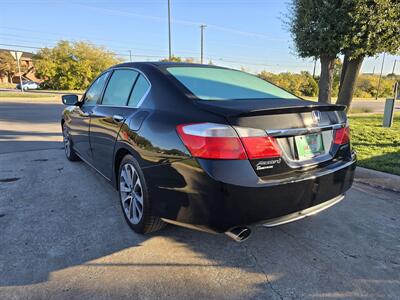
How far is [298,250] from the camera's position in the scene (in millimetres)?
2586

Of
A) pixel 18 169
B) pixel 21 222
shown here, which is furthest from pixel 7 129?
pixel 21 222

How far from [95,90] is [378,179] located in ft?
13.8

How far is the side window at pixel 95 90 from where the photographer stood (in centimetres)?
385

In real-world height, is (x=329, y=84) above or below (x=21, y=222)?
above

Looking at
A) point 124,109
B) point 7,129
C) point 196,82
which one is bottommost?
point 7,129

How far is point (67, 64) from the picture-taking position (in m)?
39.7

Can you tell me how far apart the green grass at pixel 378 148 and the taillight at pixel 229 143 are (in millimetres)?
3672

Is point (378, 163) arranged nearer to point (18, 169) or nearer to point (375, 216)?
point (375, 216)

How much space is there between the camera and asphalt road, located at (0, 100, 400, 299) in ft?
6.88

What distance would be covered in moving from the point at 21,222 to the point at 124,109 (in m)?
1.52

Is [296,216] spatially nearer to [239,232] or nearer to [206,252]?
[239,232]

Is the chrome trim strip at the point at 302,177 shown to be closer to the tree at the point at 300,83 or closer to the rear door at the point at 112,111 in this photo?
the rear door at the point at 112,111

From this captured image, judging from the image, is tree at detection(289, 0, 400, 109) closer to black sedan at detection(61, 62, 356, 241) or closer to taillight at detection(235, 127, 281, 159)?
black sedan at detection(61, 62, 356, 241)

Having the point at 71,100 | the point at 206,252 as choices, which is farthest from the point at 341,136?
the point at 71,100
